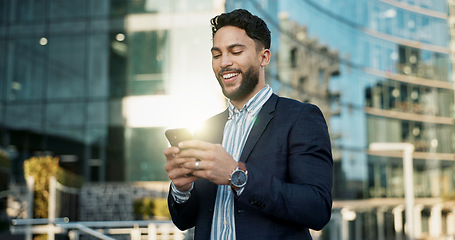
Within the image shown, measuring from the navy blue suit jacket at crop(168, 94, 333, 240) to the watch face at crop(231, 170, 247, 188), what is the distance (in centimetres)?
2

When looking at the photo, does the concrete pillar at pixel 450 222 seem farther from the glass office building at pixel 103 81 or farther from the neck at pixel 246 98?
the neck at pixel 246 98

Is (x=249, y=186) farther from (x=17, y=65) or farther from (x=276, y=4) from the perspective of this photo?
(x=276, y=4)

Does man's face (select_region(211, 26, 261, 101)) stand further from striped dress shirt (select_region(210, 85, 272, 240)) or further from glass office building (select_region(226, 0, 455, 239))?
glass office building (select_region(226, 0, 455, 239))

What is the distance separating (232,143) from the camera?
1.95 m

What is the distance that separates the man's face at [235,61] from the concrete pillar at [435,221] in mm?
35782

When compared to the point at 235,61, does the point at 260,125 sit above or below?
below

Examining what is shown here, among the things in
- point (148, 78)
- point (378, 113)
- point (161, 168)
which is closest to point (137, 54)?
point (148, 78)

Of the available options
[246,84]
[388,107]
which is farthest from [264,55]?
[388,107]

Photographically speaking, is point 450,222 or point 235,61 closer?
point 235,61

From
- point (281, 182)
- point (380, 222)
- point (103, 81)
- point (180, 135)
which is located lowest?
point (380, 222)

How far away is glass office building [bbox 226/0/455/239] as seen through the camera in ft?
95.2

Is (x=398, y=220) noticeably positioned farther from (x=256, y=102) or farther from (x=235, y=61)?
(x=235, y=61)

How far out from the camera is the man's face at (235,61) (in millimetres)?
1858

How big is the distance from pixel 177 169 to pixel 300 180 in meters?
0.41
